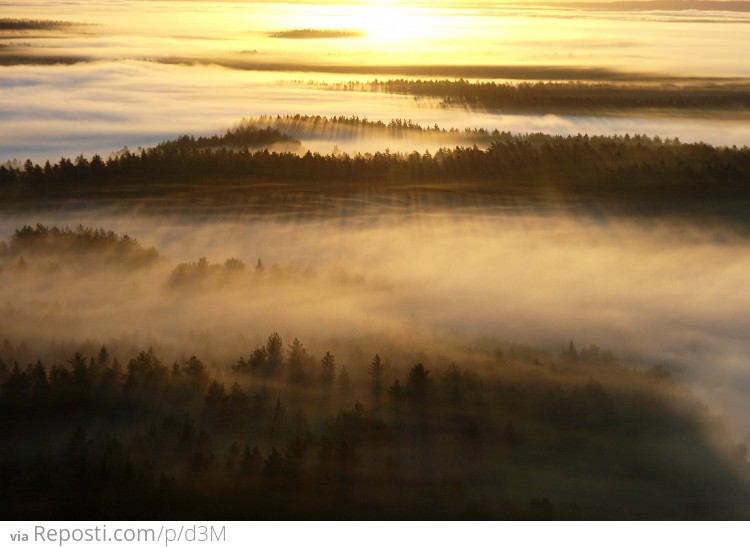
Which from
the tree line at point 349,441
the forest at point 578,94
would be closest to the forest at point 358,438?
the tree line at point 349,441

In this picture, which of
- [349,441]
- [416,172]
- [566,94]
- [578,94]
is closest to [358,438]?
[349,441]

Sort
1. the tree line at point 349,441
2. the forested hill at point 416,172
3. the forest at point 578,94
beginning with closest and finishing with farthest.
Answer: the tree line at point 349,441, the forested hill at point 416,172, the forest at point 578,94

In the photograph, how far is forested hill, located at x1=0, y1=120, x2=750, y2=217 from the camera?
2084cm

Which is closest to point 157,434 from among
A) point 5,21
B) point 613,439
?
point 613,439

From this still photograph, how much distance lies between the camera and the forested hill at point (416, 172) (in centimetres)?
2084

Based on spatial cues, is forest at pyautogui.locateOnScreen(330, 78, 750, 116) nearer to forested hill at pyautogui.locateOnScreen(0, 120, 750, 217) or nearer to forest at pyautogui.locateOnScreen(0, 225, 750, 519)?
forested hill at pyautogui.locateOnScreen(0, 120, 750, 217)

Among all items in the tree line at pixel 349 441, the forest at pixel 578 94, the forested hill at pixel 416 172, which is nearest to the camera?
the tree line at pixel 349 441

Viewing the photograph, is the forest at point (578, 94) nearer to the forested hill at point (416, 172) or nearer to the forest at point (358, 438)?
the forested hill at point (416, 172)

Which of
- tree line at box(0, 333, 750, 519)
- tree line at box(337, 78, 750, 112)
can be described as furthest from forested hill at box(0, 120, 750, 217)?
tree line at box(0, 333, 750, 519)

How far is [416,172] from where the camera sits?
24.3 meters

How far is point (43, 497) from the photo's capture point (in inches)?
376

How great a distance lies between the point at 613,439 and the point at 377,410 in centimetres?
298

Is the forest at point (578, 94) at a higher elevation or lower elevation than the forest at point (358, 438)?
higher
